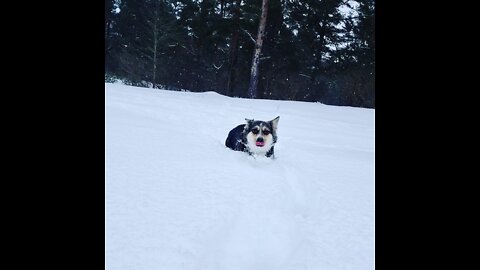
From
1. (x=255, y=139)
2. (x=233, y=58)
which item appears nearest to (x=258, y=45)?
(x=233, y=58)

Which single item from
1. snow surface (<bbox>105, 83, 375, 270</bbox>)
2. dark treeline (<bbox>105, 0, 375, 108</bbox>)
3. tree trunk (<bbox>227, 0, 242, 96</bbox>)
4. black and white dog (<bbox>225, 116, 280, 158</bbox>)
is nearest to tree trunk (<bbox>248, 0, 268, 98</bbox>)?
dark treeline (<bbox>105, 0, 375, 108</bbox>)

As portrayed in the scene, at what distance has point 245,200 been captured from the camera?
3012mm

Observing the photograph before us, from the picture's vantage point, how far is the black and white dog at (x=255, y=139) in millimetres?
5441

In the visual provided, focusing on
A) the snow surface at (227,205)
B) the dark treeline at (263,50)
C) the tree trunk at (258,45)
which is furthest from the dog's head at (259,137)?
the dark treeline at (263,50)

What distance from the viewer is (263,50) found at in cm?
2083

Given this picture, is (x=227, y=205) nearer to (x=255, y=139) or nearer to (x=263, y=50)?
(x=255, y=139)

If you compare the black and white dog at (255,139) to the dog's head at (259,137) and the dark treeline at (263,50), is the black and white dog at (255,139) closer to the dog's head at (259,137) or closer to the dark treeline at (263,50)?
the dog's head at (259,137)

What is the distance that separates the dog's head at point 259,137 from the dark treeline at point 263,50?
1221 cm

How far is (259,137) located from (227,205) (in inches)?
106

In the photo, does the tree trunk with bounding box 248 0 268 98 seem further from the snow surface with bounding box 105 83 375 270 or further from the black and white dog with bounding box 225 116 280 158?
the snow surface with bounding box 105 83 375 270

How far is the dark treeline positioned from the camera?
19.2 meters
